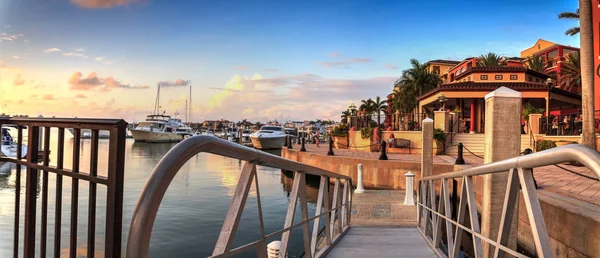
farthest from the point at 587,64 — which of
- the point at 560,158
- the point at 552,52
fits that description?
the point at 552,52

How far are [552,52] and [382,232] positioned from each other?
5410 centimetres

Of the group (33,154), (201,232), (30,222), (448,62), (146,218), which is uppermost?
(448,62)

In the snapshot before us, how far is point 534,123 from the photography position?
22062mm

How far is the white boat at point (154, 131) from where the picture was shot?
7899 cm

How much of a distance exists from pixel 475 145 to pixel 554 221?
17779 mm

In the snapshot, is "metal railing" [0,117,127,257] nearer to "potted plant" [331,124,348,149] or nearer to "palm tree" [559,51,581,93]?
"potted plant" [331,124,348,149]

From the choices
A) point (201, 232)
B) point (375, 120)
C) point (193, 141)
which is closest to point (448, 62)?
point (375, 120)

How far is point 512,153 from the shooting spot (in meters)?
4.51

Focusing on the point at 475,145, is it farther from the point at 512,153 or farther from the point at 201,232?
the point at 512,153

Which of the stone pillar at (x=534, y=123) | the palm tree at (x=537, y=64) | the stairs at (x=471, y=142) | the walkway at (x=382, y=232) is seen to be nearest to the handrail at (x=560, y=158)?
the walkway at (x=382, y=232)

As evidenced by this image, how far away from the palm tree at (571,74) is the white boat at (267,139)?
31.5m

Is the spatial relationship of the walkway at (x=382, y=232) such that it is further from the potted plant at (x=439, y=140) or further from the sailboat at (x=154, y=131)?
the sailboat at (x=154, y=131)

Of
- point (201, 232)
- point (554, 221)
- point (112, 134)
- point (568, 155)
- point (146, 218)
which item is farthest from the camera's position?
point (201, 232)

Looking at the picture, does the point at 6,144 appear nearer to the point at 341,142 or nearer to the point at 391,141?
the point at 391,141
